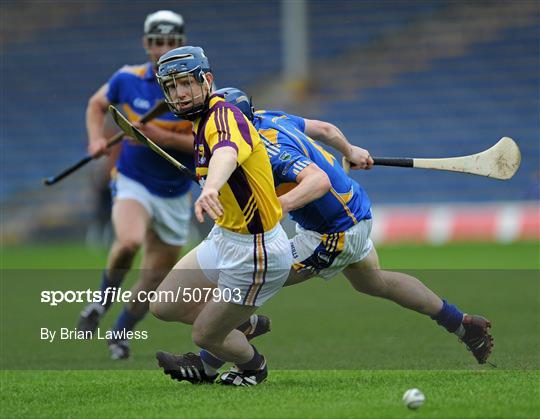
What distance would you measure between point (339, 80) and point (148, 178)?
14453mm

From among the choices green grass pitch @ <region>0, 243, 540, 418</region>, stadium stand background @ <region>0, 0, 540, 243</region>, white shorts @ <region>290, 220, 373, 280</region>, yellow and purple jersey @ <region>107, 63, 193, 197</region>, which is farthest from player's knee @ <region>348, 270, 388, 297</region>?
stadium stand background @ <region>0, 0, 540, 243</region>

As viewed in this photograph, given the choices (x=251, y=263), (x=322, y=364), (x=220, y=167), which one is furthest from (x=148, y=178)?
(x=220, y=167)

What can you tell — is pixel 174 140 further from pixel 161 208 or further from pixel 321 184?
pixel 321 184

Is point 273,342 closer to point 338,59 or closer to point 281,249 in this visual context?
point 281,249

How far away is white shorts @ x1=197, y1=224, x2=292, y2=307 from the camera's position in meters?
5.26

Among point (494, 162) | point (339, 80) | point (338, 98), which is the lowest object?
point (338, 98)

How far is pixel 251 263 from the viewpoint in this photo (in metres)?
5.27

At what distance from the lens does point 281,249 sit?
17.4ft

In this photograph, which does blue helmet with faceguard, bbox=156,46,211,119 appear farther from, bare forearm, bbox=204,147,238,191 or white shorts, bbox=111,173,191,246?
white shorts, bbox=111,173,191,246

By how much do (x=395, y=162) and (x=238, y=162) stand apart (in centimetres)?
170

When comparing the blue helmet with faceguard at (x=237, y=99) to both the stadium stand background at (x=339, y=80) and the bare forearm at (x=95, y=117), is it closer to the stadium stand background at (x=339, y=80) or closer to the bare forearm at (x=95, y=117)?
the bare forearm at (x=95, y=117)

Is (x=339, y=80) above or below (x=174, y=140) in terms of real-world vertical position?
below

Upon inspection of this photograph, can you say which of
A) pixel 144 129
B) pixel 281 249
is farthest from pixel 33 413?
pixel 144 129

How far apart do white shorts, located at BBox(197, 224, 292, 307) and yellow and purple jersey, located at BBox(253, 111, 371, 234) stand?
45cm
